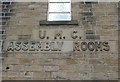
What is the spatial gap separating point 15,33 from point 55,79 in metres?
1.80

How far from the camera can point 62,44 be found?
33.8ft

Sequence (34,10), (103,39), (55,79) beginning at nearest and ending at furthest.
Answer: (55,79), (103,39), (34,10)

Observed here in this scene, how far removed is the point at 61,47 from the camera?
33.6ft

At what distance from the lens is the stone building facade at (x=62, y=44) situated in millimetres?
9789

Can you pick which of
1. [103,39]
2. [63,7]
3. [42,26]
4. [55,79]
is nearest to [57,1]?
[63,7]

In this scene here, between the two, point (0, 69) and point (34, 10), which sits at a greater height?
→ point (34, 10)

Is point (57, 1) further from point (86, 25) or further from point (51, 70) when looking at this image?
point (51, 70)

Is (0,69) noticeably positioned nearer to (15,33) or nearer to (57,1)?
(15,33)

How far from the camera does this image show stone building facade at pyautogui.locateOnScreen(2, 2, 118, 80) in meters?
9.79

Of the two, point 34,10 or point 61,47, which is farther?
point 34,10

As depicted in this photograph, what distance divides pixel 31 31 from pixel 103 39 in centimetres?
193

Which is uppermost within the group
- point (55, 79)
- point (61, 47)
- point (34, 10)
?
point (34, 10)

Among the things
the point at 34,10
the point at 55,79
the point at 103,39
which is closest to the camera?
the point at 55,79

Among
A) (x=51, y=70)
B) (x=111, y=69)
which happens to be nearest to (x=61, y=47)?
(x=51, y=70)
